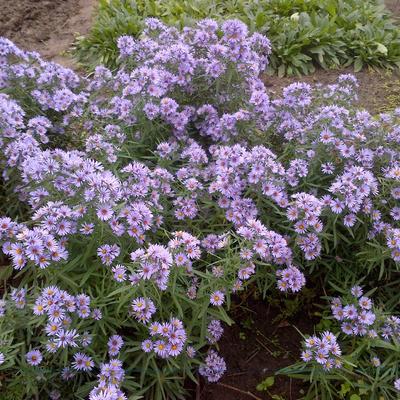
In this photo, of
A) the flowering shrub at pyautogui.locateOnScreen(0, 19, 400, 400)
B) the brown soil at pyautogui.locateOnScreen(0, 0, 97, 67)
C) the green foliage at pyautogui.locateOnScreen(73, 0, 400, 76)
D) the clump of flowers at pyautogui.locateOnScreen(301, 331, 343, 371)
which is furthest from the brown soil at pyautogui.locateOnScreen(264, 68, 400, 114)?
the clump of flowers at pyautogui.locateOnScreen(301, 331, 343, 371)

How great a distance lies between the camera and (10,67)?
3482 millimetres

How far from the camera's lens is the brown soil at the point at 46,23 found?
6.24m

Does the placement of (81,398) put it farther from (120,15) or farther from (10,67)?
(120,15)

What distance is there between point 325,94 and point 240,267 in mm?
1730

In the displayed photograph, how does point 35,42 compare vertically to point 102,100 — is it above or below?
below

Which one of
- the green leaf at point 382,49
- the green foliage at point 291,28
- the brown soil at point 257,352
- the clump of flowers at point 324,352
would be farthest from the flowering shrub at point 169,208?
the green leaf at point 382,49

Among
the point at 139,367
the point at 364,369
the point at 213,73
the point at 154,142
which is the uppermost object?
the point at 213,73

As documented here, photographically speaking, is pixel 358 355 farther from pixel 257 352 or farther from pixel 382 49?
pixel 382 49

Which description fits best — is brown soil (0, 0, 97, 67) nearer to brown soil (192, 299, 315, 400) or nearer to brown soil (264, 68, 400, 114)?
brown soil (264, 68, 400, 114)

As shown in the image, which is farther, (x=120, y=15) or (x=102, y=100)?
(x=120, y=15)

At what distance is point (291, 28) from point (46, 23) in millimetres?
3044

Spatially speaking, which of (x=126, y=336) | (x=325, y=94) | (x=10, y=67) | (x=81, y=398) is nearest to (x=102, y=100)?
(x=10, y=67)

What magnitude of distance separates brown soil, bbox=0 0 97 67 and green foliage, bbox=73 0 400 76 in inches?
12.0

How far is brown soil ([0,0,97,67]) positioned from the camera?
20.5 feet
